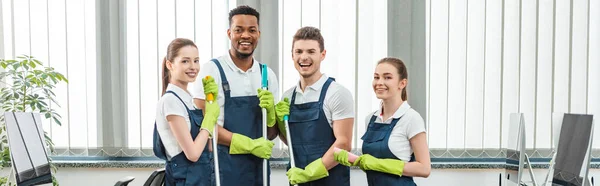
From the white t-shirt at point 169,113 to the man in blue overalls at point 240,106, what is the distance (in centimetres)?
12

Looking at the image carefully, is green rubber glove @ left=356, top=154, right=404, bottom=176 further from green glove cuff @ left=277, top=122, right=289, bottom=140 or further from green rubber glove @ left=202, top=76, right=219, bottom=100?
green rubber glove @ left=202, top=76, right=219, bottom=100

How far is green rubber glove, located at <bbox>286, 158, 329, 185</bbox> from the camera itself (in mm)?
2221

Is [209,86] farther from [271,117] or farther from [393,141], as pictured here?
[393,141]

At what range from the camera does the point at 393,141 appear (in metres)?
2.17

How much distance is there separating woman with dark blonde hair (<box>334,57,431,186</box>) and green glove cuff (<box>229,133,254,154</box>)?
0.38 m

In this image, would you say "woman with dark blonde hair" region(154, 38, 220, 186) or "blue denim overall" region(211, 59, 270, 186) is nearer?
"woman with dark blonde hair" region(154, 38, 220, 186)

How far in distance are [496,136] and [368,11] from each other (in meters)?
1.06

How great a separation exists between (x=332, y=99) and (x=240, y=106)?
41cm

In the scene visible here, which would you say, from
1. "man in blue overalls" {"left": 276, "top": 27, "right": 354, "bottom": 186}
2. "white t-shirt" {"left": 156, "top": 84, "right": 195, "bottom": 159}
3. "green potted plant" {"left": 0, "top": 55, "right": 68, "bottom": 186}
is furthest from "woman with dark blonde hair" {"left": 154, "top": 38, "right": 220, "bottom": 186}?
"green potted plant" {"left": 0, "top": 55, "right": 68, "bottom": 186}

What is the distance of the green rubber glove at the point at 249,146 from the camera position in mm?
2273

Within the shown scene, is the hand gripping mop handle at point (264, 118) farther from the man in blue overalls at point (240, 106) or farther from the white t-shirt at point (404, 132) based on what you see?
the white t-shirt at point (404, 132)

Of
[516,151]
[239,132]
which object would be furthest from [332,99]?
[516,151]

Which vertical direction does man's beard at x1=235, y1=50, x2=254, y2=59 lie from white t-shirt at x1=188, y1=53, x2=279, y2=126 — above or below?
above

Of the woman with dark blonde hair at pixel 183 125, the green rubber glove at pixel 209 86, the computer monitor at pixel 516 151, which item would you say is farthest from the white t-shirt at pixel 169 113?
the computer monitor at pixel 516 151
